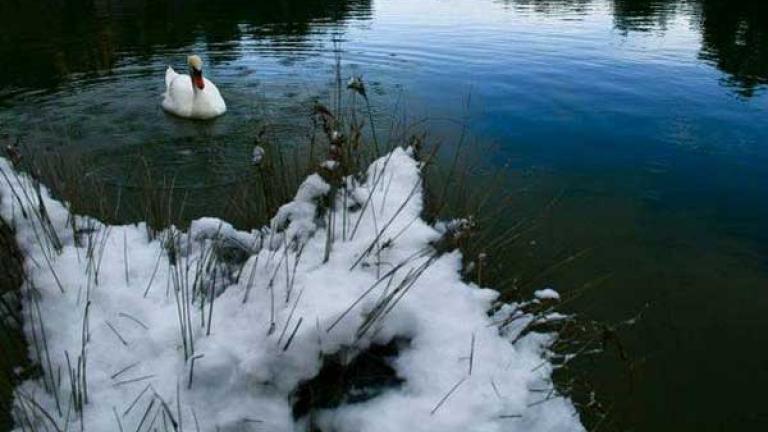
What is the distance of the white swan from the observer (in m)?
10.3

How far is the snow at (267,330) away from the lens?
3.16m

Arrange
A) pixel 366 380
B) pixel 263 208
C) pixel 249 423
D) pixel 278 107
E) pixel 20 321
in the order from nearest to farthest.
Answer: pixel 249 423 → pixel 366 380 → pixel 20 321 → pixel 263 208 → pixel 278 107

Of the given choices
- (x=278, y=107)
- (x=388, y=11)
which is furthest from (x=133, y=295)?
(x=388, y=11)

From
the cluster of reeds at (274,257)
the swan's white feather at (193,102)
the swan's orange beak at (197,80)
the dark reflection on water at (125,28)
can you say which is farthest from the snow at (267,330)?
the dark reflection on water at (125,28)

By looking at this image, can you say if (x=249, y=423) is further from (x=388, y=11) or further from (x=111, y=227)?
(x=388, y=11)

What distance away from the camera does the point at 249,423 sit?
3.11 metres

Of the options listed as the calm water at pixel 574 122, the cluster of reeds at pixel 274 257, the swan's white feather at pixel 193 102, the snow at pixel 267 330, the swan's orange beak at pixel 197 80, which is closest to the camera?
the snow at pixel 267 330

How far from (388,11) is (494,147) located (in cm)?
1816

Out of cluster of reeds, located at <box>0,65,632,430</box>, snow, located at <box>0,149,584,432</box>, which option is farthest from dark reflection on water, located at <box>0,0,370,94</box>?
snow, located at <box>0,149,584,432</box>

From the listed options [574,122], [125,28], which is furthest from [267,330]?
[125,28]

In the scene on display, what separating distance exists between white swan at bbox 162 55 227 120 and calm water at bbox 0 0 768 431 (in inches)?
8.9

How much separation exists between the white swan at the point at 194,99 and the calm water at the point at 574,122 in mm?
225

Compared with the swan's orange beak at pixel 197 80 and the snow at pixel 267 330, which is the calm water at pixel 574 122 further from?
the snow at pixel 267 330

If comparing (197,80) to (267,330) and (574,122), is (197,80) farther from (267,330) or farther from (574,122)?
(267,330)
